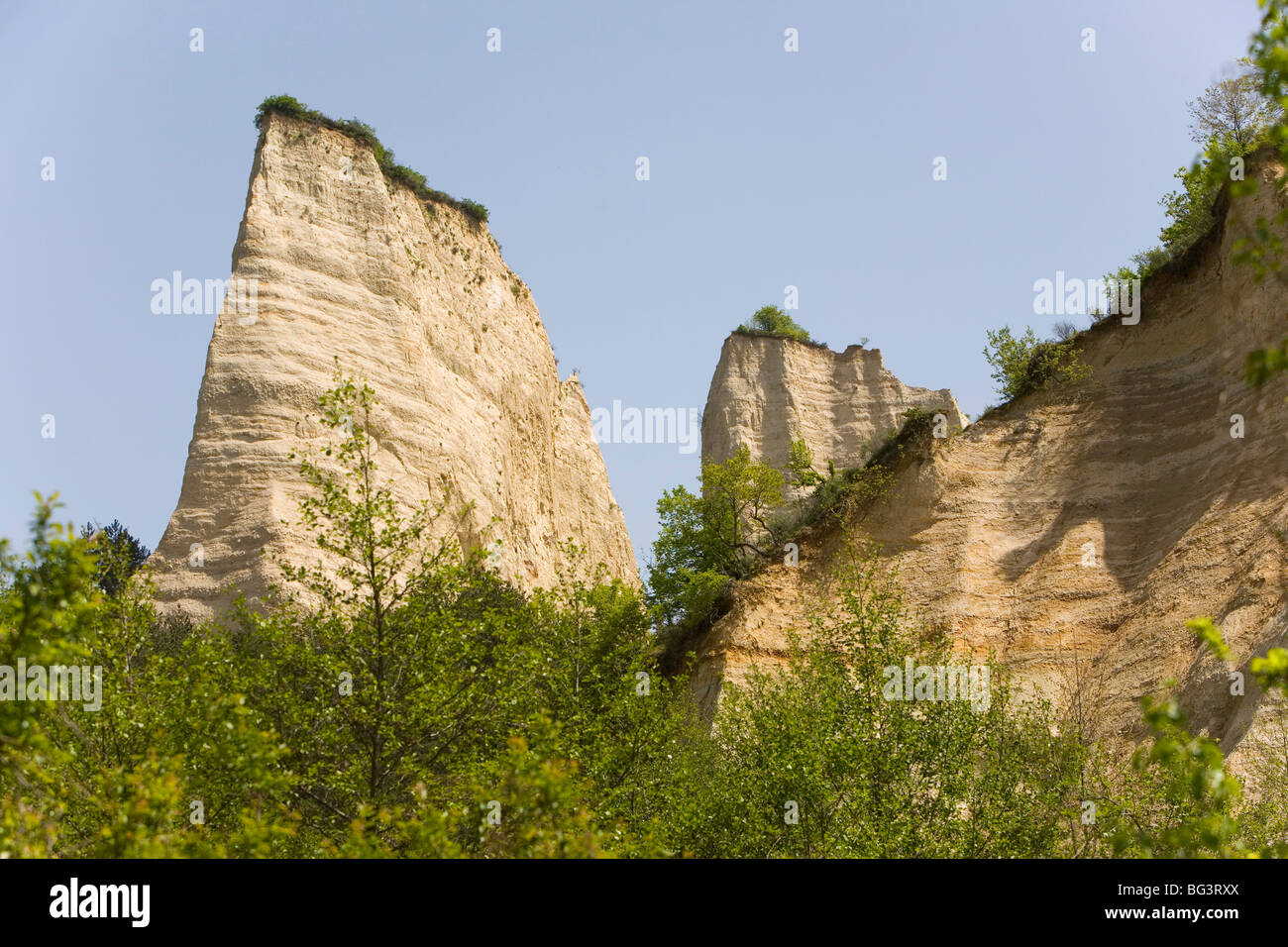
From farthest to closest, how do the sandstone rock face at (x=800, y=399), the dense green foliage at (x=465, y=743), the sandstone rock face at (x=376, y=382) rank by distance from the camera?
the sandstone rock face at (x=800, y=399) < the sandstone rock face at (x=376, y=382) < the dense green foliage at (x=465, y=743)

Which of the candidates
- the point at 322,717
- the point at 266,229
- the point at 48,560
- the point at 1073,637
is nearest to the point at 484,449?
the point at 266,229

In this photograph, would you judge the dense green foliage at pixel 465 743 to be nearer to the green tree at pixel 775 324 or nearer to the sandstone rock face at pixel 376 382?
the sandstone rock face at pixel 376 382

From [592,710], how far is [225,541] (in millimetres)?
15482

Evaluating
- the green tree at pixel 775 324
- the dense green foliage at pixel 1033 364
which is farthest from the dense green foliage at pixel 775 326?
the dense green foliage at pixel 1033 364

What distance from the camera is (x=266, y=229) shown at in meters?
41.2

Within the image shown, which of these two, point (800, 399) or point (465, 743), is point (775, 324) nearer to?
point (800, 399)

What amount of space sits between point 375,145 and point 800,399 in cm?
2350

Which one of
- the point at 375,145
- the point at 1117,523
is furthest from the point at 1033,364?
the point at 375,145

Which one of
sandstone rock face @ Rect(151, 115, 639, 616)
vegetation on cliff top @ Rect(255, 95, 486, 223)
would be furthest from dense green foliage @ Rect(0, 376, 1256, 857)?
vegetation on cliff top @ Rect(255, 95, 486, 223)

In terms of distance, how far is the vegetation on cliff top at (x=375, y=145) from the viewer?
43.6m

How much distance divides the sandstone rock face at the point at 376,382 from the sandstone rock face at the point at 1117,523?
37.0ft

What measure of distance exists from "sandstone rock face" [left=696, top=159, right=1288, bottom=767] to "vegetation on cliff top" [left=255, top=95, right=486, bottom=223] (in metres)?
21.1
